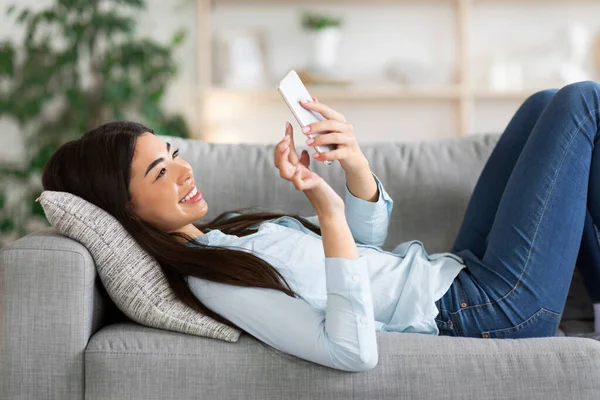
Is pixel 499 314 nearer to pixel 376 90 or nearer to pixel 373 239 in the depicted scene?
pixel 373 239

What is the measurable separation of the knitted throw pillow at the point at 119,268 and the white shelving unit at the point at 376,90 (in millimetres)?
2465

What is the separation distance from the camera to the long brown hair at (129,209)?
1448 millimetres

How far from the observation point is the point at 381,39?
159 inches

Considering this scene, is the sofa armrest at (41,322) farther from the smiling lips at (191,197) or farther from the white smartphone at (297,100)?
the white smartphone at (297,100)

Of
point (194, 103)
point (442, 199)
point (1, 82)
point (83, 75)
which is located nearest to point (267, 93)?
point (194, 103)

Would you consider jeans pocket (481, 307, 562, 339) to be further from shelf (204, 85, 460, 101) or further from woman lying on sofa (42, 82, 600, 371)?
shelf (204, 85, 460, 101)

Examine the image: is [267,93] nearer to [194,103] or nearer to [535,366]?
[194,103]

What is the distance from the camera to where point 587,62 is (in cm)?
399

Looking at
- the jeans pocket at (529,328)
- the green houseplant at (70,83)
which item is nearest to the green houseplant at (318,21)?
the green houseplant at (70,83)

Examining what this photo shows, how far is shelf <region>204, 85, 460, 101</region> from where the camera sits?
386 cm

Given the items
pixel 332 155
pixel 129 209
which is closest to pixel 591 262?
pixel 332 155

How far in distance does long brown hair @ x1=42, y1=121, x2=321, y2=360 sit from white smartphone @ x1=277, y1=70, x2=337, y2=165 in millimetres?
262

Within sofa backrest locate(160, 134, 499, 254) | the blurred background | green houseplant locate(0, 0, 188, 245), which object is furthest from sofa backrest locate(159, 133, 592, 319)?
the blurred background

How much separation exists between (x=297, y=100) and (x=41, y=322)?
0.64 m
